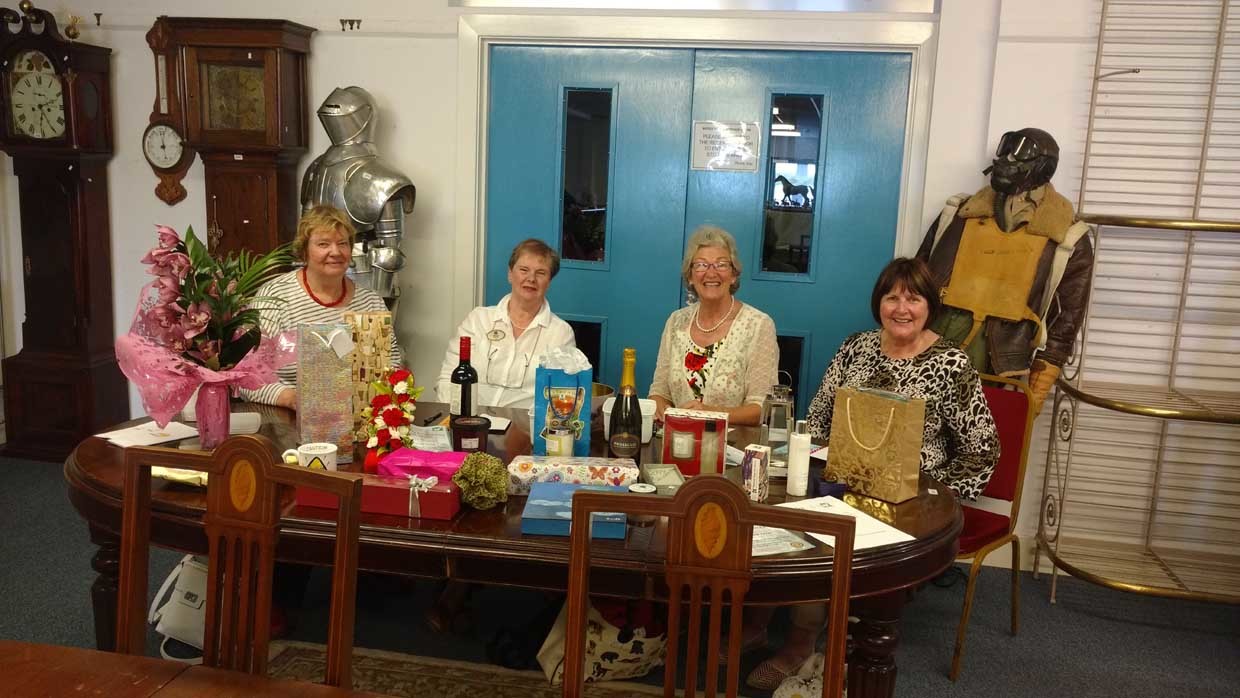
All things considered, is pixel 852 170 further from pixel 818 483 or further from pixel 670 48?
pixel 818 483

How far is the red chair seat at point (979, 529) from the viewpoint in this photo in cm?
258

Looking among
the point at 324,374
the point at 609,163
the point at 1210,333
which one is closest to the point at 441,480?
the point at 324,374

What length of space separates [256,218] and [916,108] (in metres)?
2.60

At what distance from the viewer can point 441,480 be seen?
5.99 feet

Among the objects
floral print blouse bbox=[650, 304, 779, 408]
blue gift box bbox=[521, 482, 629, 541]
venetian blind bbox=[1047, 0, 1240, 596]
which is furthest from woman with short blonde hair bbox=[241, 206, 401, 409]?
venetian blind bbox=[1047, 0, 1240, 596]

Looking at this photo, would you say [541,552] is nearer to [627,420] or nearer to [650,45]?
[627,420]

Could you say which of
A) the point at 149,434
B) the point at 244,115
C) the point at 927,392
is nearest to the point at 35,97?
the point at 244,115

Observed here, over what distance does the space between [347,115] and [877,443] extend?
2.48 metres

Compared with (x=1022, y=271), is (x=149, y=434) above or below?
below

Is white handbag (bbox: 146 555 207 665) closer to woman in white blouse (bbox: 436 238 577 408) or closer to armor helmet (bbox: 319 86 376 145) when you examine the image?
woman in white blouse (bbox: 436 238 577 408)

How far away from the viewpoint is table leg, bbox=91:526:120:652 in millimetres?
1977

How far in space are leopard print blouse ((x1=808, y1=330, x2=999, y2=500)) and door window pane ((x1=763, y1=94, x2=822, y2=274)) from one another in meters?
1.04

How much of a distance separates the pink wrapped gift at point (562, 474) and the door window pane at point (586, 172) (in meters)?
1.93

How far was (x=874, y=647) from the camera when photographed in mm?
1857
